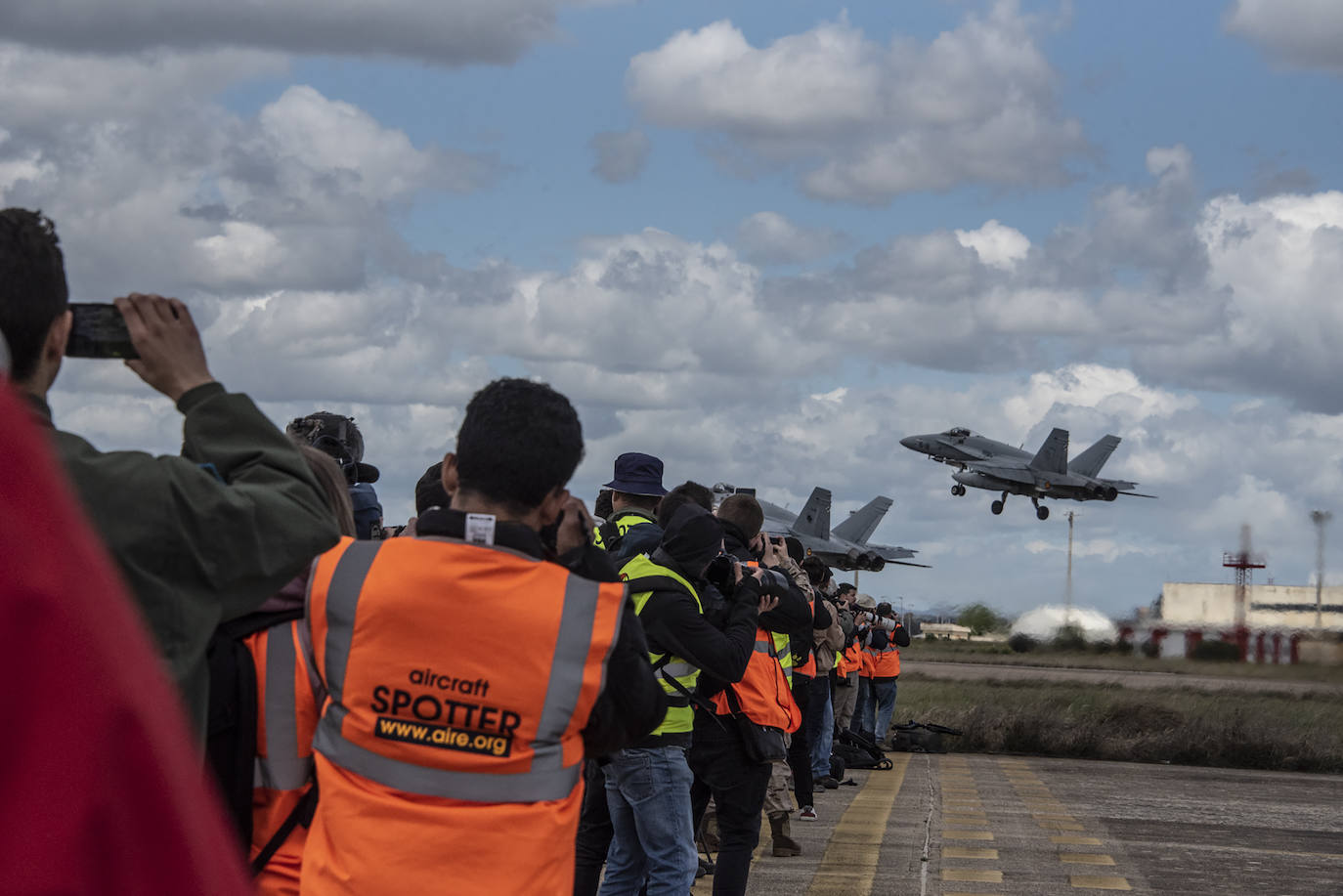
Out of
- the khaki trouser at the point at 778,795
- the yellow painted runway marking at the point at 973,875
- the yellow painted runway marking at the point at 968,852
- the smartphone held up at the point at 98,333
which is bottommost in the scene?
the yellow painted runway marking at the point at 968,852

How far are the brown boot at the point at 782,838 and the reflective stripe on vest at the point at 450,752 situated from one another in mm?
8208

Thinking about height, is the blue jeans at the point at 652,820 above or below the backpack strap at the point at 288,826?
below

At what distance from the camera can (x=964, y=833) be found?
12.6m

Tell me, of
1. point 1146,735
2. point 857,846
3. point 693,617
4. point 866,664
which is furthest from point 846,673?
point 693,617

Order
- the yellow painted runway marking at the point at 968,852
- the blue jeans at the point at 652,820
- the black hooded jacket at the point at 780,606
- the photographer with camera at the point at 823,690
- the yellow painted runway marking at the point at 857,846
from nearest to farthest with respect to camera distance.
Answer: the blue jeans at the point at 652,820, the black hooded jacket at the point at 780,606, the yellow painted runway marking at the point at 857,846, the yellow painted runway marking at the point at 968,852, the photographer with camera at the point at 823,690

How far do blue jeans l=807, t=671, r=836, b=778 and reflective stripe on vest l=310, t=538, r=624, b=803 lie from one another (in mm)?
11944

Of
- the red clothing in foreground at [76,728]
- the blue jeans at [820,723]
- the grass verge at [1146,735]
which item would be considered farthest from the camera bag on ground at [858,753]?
the red clothing in foreground at [76,728]

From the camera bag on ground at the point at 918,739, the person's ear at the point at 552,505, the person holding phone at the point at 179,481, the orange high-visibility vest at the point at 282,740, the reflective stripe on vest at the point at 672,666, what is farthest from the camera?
the camera bag on ground at the point at 918,739

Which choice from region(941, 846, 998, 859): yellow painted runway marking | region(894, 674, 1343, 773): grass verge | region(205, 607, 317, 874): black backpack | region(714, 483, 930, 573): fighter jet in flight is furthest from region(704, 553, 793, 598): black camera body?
region(714, 483, 930, 573): fighter jet in flight

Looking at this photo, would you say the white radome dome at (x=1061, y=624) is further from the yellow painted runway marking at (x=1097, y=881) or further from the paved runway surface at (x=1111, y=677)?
the yellow painted runway marking at (x=1097, y=881)

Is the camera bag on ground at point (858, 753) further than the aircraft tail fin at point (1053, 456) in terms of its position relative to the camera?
No

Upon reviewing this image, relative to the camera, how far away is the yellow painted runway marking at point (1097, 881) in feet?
32.9

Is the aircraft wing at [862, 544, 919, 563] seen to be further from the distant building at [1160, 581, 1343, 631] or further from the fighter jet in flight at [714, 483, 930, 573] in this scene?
the distant building at [1160, 581, 1343, 631]

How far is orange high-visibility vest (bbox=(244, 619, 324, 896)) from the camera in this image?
3.17 meters
